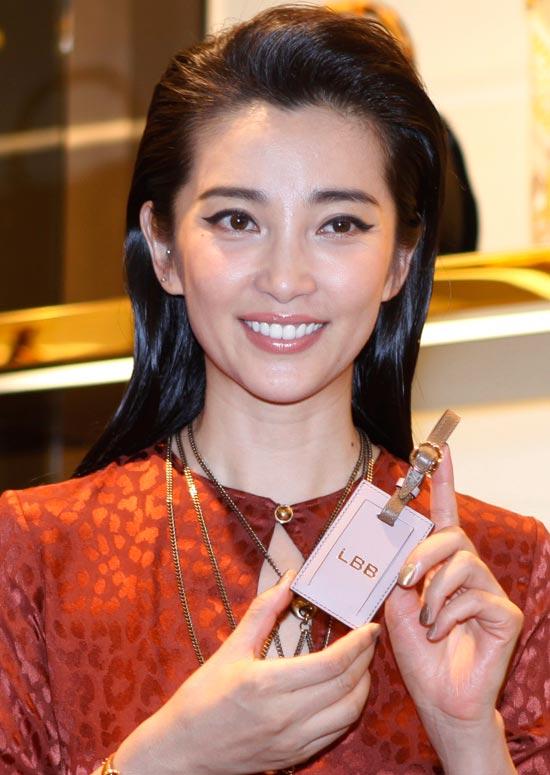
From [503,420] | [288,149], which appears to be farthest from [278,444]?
[503,420]

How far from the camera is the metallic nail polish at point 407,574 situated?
1.63 meters

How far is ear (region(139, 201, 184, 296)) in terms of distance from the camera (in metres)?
1.95

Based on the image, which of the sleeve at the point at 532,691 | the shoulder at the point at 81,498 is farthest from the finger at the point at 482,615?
the shoulder at the point at 81,498

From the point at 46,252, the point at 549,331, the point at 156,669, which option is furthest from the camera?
the point at 46,252

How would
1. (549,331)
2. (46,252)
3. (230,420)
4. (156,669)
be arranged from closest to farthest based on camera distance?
(156,669)
(230,420)
(549,331)
(46,252)

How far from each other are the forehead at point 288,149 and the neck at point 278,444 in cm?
26

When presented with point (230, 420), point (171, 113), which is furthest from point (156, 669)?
point (171, 113)

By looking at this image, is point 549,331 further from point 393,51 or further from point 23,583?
point 23,583

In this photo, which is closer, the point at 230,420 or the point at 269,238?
the point at 269,238

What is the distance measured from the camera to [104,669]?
1.81m

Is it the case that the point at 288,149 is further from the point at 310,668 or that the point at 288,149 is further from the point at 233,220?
the point at 310,668

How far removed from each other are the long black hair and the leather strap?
352 millimetres

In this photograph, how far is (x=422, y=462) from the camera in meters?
1.67

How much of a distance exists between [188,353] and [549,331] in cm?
66
